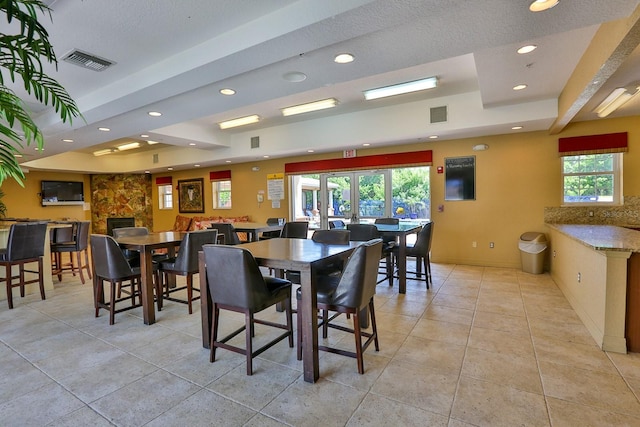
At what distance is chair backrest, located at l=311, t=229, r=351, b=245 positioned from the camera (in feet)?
10.5

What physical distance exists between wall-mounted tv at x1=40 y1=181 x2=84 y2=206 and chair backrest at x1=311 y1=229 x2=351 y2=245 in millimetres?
9704

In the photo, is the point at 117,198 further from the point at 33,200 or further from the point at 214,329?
the point at 214,329

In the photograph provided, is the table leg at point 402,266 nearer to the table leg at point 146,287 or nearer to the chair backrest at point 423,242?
the chair backrest at point 423,242

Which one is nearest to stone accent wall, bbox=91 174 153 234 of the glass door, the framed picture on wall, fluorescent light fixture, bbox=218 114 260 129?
the framed picture on wall

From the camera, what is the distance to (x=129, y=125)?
480 centimetres

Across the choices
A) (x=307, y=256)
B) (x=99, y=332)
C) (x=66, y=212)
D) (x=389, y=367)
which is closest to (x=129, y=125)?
(x=99, y=332)

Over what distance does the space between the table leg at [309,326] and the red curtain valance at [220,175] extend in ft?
23.3

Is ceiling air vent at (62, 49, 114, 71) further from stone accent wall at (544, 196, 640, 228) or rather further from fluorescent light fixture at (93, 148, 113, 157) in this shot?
stone accent wall at (544, 196, 640, 228)

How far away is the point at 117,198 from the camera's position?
10117 mm

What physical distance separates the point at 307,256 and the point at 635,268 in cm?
259

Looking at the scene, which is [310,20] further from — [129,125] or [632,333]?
[129,125]

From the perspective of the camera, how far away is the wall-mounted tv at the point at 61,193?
29.8ft

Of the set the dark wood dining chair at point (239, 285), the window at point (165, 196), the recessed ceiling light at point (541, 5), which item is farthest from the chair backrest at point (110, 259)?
the window at point (165, 196)

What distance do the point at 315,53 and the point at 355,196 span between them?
4530 mm
